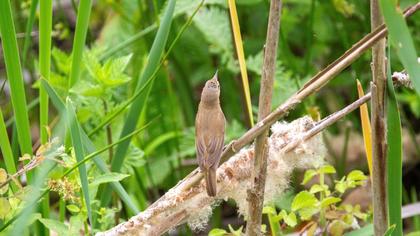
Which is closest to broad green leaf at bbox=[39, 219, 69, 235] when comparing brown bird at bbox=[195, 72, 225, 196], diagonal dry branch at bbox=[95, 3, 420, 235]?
brown bird at bbox=[195, 72, 225, 196]

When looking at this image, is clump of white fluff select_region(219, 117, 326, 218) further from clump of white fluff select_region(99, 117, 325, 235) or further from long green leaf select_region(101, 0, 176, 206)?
long green leaf select_region(101, 0, 176, 206)

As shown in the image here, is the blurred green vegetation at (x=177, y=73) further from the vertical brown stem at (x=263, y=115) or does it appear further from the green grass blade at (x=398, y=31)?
the green grass blade at (x=398, y=31)

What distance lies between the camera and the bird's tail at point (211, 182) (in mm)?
1551

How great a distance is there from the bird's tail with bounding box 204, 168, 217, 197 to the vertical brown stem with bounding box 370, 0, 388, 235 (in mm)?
284

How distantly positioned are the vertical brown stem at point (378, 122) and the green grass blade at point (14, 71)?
0.66m

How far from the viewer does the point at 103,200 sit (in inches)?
76.0

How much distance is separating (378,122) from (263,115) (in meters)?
0.20

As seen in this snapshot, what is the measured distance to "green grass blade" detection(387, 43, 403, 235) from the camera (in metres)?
1.48

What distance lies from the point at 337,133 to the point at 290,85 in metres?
0.90

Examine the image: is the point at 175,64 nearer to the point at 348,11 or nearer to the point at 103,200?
the point at 348,11

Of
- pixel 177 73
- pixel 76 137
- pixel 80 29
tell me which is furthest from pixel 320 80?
pixel 177 73

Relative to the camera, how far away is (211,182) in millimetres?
1550

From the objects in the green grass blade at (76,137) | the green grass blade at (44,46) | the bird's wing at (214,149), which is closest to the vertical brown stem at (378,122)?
the bird's wing at (214,149)

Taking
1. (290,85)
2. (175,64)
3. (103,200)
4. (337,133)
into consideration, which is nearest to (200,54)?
(175,64)
